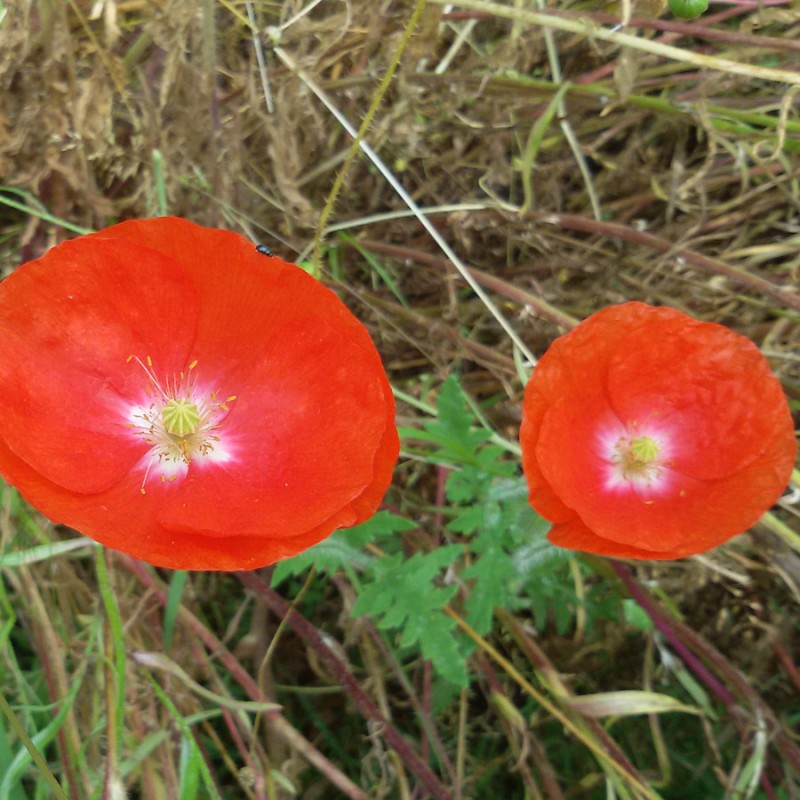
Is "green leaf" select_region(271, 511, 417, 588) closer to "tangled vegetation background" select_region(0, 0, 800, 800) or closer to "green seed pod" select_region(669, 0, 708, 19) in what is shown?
"tangled vegetation background" select_region(0, 0, 800, 800)

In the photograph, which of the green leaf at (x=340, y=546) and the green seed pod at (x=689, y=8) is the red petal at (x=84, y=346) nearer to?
the green leaf at (x=340, y=546)

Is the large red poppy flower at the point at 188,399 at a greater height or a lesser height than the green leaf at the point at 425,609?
greater

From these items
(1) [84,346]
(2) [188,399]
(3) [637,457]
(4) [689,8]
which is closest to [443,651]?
(3) [637,457]

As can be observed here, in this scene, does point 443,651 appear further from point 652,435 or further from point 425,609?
point 652,435

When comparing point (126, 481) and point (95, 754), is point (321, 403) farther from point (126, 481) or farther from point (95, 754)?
point (95, 754)

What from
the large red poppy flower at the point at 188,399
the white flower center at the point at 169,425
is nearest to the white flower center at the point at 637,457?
the large red poppy flower at the point at 188,399

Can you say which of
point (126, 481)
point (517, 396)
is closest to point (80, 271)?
point (126, 481)

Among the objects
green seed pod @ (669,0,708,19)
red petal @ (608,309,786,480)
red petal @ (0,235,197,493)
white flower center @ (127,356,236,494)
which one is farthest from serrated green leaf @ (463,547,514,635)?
green seed pod @ (669,0,708,19)
